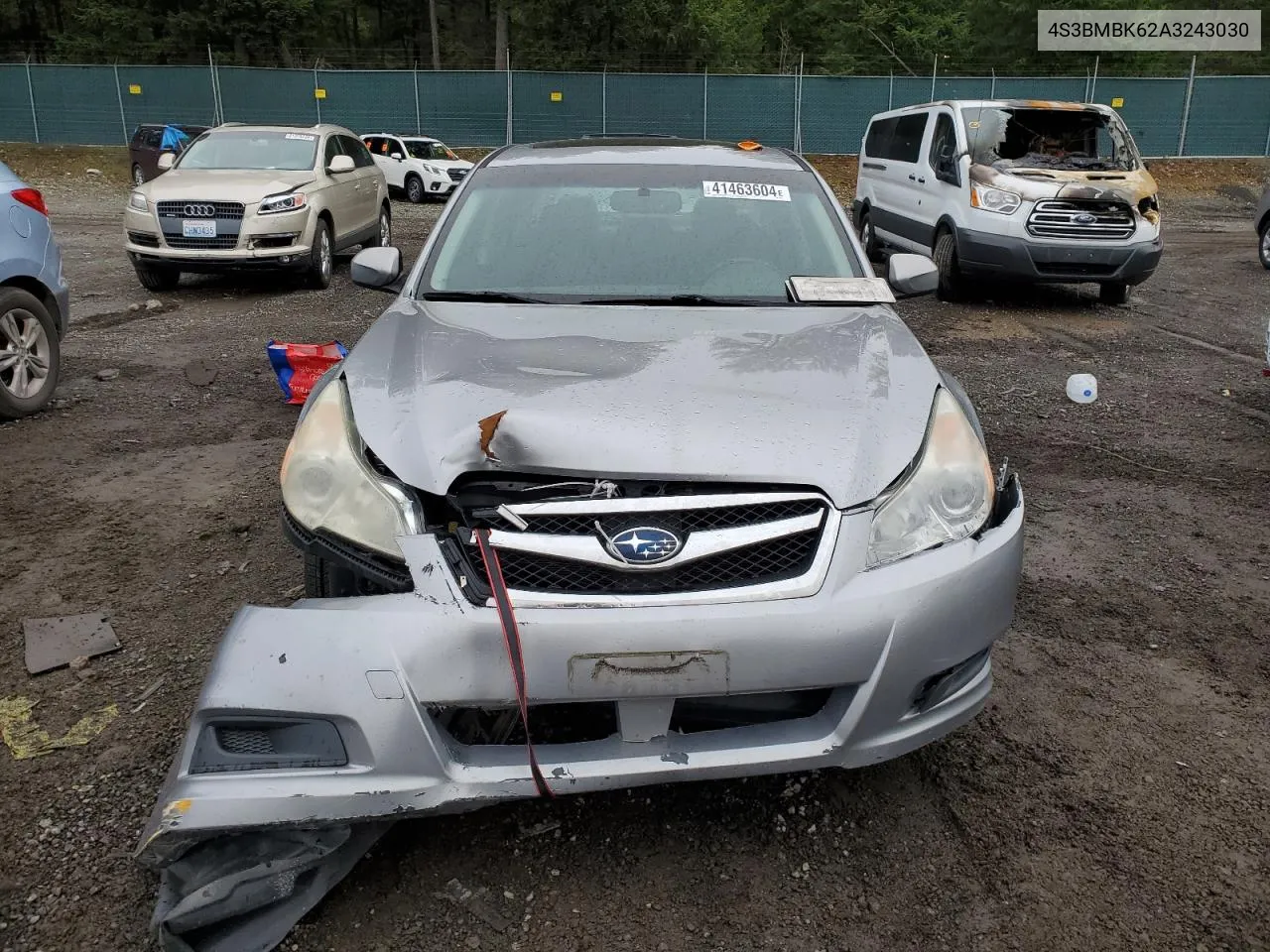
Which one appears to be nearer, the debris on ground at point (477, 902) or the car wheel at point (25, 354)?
the debris on ground at point (477, 902)

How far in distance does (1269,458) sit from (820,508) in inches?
173

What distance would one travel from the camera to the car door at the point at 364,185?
11812 millimetres

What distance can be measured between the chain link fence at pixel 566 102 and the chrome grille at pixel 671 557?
26.8 metres

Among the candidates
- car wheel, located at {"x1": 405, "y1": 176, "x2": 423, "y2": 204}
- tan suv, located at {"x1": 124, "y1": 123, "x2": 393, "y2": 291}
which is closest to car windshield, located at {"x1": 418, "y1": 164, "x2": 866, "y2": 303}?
tan suv, located at {"x1": 124, "y1": 123, "x2": 393, "y2": 291}

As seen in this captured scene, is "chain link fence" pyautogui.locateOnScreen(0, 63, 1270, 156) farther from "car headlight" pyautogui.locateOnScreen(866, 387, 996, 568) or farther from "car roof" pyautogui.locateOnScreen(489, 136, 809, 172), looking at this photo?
"car headlight" pyautogui.locateOnScreen(866, 387, 996, 568)

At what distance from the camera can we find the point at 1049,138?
399 inches

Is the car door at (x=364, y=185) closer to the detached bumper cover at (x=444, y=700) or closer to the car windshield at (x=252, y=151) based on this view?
the car windshield at (x=252, y=151)

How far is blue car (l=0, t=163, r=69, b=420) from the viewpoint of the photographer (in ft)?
18.1

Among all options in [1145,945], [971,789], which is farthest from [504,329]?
[1145,945]

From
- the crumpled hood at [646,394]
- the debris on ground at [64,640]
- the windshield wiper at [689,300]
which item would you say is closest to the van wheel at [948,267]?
the windshield wiper at [689,300]

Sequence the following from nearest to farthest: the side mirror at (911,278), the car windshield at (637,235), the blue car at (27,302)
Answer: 1. the car windshield at (637,235)
2. the side mirror at (911,278)
3. the blue car at (27,302)

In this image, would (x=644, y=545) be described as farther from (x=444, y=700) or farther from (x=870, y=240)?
(x=870, y=240)

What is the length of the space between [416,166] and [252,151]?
1164cm

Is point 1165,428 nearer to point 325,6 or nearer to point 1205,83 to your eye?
point 1205,83
